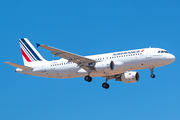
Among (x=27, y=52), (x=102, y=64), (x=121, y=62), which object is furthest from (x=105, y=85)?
(x=27, y=52)

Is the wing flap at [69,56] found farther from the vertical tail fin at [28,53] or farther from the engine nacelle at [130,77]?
the vertical tail fin at [28,53]

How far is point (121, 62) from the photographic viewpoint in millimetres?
47062

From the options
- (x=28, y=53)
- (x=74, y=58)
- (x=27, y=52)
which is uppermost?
(x=27, y=52)

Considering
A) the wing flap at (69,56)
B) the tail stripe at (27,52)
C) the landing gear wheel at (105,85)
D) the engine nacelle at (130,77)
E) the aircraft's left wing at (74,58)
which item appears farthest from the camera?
the tail stripe at (27,52)

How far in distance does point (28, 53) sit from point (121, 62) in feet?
56.1

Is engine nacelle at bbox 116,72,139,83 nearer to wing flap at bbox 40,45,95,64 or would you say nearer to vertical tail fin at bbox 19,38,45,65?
wing flap at bbox 40,45,95,64

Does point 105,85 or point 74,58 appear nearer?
point 74,58

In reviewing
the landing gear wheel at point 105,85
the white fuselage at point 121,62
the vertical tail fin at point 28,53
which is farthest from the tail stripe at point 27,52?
the landing gear wheel at point 105,85

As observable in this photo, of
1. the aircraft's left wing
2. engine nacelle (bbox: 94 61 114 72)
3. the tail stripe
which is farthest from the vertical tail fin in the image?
engine nacelle (bbox: 94 61 114 72)

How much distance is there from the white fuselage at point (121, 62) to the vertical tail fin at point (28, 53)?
428 cm

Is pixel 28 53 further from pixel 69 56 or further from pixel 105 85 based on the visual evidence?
pixel 105 85

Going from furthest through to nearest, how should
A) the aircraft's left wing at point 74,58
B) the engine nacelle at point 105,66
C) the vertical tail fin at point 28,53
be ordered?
the vertical tail fin at point 28,53 → the engine nacelle at point 105,66 → the aircraft's left wing at point 74,58

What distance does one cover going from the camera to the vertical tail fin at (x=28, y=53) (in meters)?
55.3

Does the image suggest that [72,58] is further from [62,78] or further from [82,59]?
[62,78]
